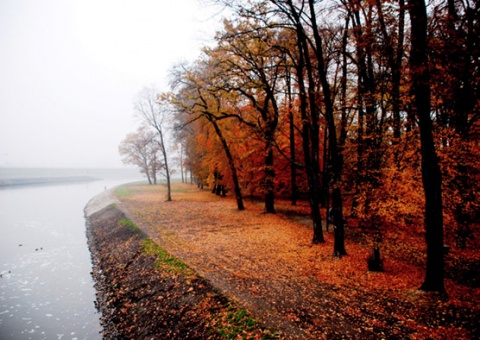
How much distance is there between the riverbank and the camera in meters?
6.12

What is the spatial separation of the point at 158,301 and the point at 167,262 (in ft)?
6.95

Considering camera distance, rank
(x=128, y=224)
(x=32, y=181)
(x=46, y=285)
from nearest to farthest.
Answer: (x=46, y=285) < (x=128, y=224) < (x=32, y=181)

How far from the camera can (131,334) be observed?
697 cm

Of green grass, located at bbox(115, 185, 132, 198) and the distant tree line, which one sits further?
green grass, located at bbox(115, 185, 132, 198)

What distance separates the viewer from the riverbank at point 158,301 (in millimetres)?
6125

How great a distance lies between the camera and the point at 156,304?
25.6ft

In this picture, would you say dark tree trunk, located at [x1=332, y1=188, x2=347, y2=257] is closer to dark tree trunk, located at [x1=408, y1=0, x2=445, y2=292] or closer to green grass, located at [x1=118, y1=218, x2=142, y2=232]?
dark tree trunk, located at [x1=408, y1=0, x2=445, y2=292]

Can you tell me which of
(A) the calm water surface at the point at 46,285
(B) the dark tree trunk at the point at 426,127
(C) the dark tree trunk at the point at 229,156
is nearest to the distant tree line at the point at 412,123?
(B) the dark tree trunk at the point at 426,127

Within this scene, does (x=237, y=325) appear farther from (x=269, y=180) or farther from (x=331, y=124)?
(x=269, y=180)

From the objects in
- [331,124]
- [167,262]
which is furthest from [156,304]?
[331,124]

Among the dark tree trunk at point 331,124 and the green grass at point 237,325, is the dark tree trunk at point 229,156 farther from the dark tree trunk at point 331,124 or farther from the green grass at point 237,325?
the green grass at point 237,325

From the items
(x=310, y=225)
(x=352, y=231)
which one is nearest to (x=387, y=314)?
(x=352, y=231)

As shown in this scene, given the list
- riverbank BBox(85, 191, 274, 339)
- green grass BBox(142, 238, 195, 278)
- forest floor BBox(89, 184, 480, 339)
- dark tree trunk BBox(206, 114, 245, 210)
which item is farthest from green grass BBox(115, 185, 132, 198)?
green grass BBox(142, 238, 195, 278)

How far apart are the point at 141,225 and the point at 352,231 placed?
13.1 metres
